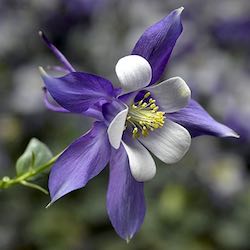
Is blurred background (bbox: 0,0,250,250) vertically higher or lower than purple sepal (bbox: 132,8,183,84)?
lower

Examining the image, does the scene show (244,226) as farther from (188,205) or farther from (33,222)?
(33,222)

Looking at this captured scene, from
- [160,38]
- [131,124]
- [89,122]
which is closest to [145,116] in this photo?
[131,124]

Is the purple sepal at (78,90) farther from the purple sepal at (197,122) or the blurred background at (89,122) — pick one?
the blurred background at (89,122)

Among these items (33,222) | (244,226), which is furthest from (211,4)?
(33,222)

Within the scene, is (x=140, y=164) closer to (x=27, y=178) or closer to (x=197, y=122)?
(x=197, y=122)

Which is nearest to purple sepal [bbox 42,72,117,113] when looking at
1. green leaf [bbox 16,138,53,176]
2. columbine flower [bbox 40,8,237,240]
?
columbine flower [bbox 40,8,237,240]

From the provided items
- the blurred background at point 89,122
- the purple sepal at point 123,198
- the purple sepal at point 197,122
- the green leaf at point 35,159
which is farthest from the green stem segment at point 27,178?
the blurred background at point 89,122

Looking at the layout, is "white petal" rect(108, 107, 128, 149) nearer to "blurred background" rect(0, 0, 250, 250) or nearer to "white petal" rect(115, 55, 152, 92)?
"white petal" rect(115, 55, 152, 92)
